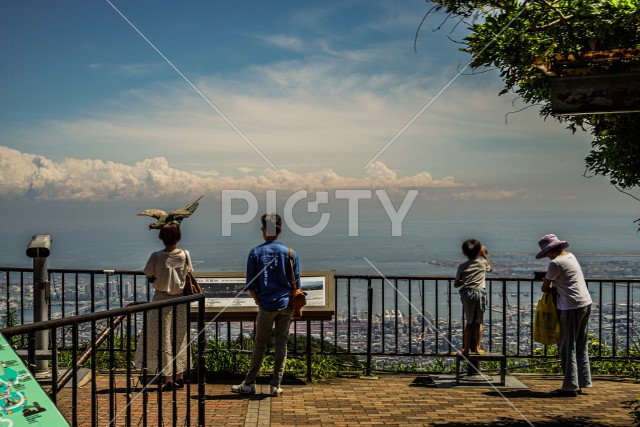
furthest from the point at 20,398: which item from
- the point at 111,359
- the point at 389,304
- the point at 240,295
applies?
the point at 389,304

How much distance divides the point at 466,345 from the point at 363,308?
4.85 ft

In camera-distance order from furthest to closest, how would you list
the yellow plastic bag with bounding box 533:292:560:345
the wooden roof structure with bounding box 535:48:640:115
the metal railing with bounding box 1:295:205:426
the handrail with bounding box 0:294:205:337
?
the yellow plastic bag with bounding box 533:292:560:345
the wooden roof structure with bounding box 535:48:640:115
the metal railing with bounding box 1:295:205:426
the handrail with bounding box 0:294:205:337

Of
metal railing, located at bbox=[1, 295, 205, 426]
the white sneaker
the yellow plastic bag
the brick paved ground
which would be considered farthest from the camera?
the yellow plastic bag

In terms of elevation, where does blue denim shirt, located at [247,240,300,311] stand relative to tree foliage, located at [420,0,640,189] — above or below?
below

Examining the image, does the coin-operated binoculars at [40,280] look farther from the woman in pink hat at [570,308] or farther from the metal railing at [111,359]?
the woman in pink hat at [570,308]

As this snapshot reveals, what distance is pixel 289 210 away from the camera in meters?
12.7

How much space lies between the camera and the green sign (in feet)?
10.2

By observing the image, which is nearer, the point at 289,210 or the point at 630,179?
the point at 630,179

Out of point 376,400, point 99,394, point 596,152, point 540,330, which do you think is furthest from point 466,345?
point 99,394

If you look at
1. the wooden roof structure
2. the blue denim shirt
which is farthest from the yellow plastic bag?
the wooden roof structure

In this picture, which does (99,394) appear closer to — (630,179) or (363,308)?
(363,308)

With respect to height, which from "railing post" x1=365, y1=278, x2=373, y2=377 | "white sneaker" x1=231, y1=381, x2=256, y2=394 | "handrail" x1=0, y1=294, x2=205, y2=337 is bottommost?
"white sneaker" x1=231, y1=381, x2=256, y2=394

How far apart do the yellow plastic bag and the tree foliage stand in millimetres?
2901

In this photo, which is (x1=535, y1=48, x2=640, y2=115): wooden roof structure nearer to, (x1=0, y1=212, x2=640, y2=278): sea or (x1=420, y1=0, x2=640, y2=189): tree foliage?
(x1=420, y1=0, x2=640, y2=189): tree foliage
